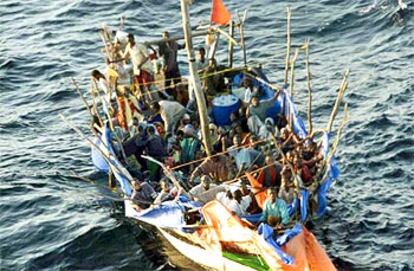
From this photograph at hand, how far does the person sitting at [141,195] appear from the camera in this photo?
27641mm

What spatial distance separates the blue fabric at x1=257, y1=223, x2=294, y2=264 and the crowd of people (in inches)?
31.3

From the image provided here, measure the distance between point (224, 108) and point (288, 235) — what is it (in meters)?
7.50

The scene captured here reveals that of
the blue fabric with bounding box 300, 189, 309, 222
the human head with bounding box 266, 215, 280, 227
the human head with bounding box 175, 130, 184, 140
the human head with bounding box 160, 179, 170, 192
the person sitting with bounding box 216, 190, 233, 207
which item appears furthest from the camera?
the human head with bounding box 175, 130, 184, 140

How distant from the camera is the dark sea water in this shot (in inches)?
1142

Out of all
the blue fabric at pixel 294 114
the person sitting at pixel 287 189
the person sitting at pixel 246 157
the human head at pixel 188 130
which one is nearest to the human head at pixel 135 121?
the human head at pixel 188 130

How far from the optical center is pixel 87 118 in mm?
37906

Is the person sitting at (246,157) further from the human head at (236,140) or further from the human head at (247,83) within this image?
the human head at (247,83)

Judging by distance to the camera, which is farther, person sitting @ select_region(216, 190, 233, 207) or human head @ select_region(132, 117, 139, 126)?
human head @ select_region(132, 117, 139, 126)

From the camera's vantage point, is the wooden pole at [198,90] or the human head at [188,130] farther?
the human head at [188,130]

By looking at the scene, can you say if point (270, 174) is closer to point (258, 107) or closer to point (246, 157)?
point (246, 157)

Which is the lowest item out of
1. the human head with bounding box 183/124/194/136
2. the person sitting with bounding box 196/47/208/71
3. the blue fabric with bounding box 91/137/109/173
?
the blue fabric with bounding box 91/137/109/173

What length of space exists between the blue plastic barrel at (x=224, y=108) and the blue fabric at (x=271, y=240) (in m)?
7.20

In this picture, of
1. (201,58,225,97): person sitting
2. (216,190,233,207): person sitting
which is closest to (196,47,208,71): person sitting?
(201,58,225,97): person sitting

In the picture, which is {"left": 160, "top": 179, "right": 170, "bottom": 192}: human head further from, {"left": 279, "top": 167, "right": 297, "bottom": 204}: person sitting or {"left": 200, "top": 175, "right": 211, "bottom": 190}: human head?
{"left": 279, "top": 167, "right": 297, "bottom": 204}: person sitting
